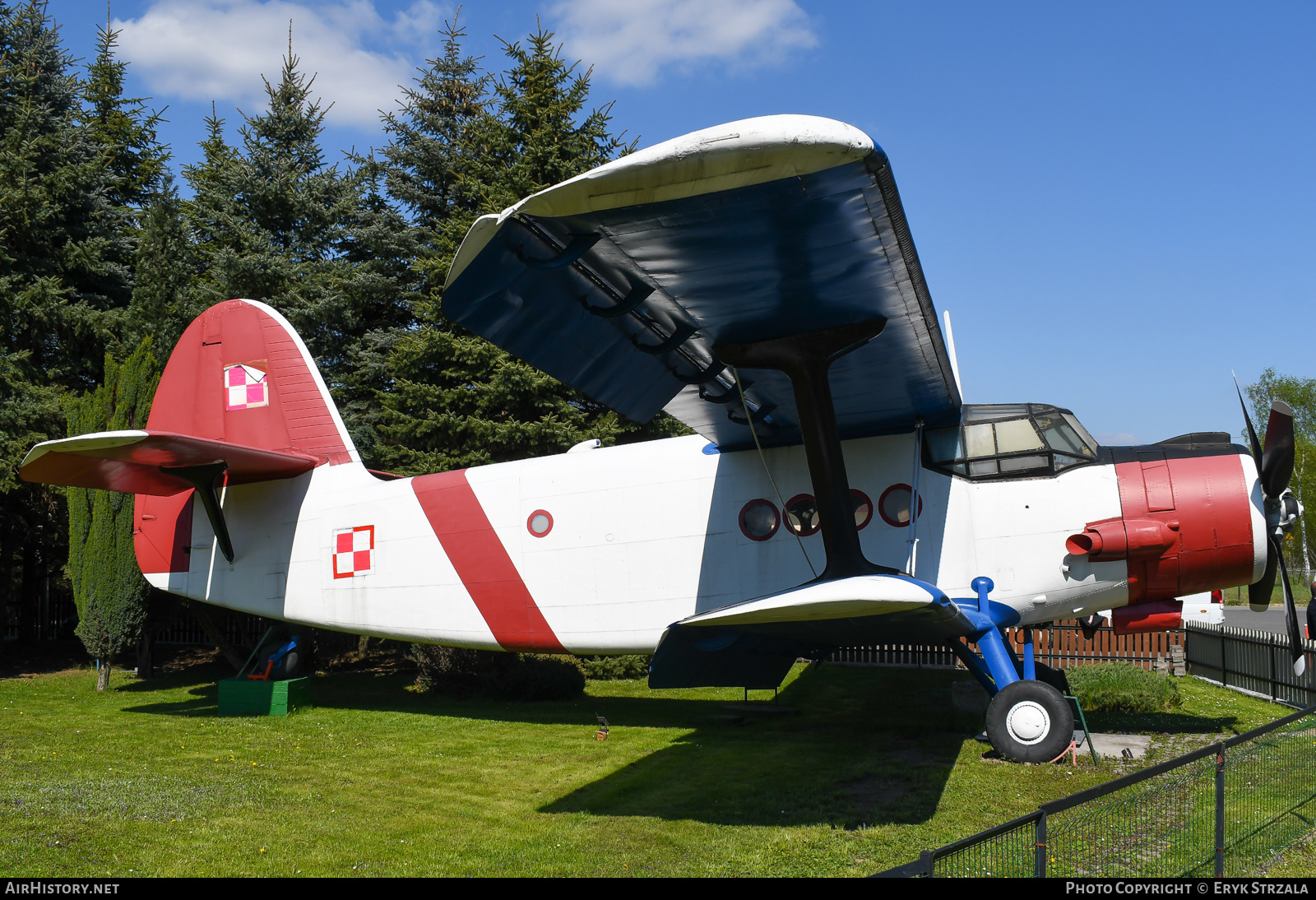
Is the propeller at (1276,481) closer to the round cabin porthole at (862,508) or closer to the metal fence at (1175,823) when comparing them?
the metal fence at (1175,823)

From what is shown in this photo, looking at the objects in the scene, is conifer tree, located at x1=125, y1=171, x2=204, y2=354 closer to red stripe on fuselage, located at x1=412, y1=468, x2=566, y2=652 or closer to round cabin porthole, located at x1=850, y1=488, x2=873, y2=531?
red stripe on fuselage, located at x1=412, y1=468, x2=566, y2=652

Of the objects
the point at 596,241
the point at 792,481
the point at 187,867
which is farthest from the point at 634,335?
the point at 187,867

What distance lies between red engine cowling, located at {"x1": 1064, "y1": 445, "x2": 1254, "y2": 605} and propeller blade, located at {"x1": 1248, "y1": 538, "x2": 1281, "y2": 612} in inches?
7.4

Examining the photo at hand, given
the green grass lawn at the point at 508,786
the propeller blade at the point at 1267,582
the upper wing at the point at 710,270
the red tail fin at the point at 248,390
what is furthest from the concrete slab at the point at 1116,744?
the red tail fin at the point at 248,390

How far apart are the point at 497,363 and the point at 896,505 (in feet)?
36.4

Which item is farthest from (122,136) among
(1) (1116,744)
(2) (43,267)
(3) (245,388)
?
(1) (1116,744)

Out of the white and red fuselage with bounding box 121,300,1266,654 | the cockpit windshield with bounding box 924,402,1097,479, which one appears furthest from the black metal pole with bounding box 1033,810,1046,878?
the cockpit windshield with bounding box 924,402,1097,479

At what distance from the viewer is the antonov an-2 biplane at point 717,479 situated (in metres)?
5.08

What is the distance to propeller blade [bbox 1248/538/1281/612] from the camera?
779cm

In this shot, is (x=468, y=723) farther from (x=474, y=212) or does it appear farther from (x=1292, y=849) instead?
(x=474, y=212)

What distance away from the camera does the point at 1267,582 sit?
7.95m

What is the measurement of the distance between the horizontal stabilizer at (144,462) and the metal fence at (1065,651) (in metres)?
10.6

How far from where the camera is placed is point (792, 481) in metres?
9.06

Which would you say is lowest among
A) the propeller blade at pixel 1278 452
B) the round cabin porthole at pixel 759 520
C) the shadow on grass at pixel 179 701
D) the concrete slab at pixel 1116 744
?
the shadow on grass at pixel 179 701
